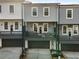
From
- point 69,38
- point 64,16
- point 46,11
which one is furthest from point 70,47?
point 46,11

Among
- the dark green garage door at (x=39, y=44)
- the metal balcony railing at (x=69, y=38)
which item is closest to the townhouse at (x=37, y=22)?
the dark green garage door at (x=39, y=44)

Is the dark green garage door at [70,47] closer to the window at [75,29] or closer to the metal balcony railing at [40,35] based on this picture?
the window at [75,29]

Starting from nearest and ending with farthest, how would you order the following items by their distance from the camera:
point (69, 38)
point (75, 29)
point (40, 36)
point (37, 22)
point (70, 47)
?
point (69, 38), point (40, 36), point (70, 47), point (75, 29), point (37, 22)

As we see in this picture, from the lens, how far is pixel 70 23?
30.8m

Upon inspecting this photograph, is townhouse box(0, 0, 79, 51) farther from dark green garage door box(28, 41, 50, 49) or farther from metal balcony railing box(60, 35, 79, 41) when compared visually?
metal balcony railing box(60, 35, 79, 41)

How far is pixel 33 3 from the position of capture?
103 feet

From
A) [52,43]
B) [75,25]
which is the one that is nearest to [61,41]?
[52,43]

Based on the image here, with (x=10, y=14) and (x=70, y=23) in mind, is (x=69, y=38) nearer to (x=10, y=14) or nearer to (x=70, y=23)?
(x=70, y=23)

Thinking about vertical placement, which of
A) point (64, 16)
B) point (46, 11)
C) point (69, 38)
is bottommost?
point (69, 38)

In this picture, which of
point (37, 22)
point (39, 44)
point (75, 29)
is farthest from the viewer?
point (37, 22)

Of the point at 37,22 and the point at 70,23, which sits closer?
the point at 70,23

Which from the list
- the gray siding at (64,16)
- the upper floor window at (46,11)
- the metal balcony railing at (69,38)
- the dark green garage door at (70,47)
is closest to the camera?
the metal balcony railing at (69,38)

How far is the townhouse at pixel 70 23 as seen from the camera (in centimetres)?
3016

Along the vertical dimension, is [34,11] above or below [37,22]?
above
